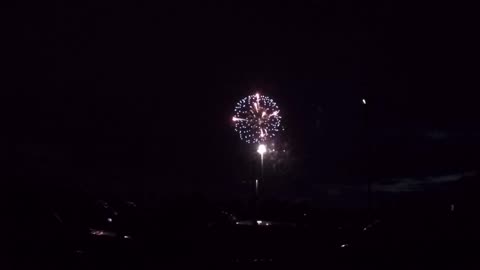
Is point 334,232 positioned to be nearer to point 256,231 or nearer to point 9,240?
point 256,231

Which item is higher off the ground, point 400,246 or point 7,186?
point 7,186

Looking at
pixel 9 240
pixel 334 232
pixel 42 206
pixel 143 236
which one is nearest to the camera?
pixel 9 240

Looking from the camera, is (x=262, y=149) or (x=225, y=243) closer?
(x=225, y=243)

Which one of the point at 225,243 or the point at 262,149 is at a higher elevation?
the point at 262,149

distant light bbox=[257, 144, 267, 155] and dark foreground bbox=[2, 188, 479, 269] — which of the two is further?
distant light bbox=[257, 144, 267, 155]

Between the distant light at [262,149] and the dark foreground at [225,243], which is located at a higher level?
the distant light at [262,149]

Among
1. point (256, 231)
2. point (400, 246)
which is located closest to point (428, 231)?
point (400, 246)

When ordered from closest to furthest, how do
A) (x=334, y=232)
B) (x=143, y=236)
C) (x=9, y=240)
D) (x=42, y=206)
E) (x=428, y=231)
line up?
(x=9, y=240) < (x=42, y=206) < (x=428, y=231) < (x=143, y=236) < (x=334, y=232)

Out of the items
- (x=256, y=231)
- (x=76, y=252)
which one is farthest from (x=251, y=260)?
(x=76, y=252)

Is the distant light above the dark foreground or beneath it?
above

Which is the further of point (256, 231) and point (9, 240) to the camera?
point (256, 231)

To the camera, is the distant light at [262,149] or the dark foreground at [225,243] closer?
the dark foreground at [225,243]
